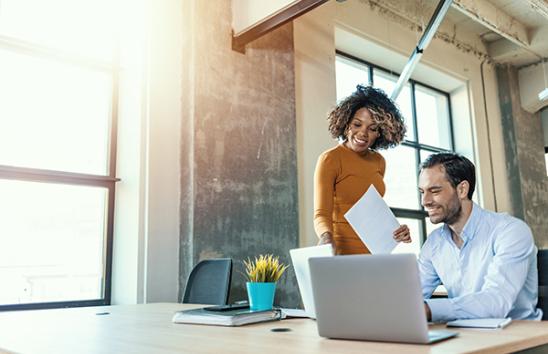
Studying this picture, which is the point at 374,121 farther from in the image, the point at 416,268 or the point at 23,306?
the point at 23,306

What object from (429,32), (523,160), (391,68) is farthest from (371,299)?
(523,160)

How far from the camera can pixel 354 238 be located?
99.9 inches

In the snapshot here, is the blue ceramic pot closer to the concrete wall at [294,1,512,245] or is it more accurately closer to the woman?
the woman

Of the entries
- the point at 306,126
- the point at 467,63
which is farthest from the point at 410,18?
the point at 306,126

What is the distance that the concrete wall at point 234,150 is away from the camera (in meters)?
3.67

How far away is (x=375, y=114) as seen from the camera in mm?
2623

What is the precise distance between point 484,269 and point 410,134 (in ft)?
16.4

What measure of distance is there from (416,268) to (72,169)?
10.0 feet

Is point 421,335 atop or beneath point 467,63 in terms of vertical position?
beneath

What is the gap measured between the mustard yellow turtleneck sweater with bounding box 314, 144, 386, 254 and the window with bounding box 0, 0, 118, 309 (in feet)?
5.84

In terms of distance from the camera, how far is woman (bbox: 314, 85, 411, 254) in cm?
252

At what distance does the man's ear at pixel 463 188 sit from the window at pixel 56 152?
254 centimetres

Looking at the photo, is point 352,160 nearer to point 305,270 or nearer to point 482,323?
point 305,270

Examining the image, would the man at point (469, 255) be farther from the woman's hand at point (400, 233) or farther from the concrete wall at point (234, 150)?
the concrete wall at point (234, 150)
